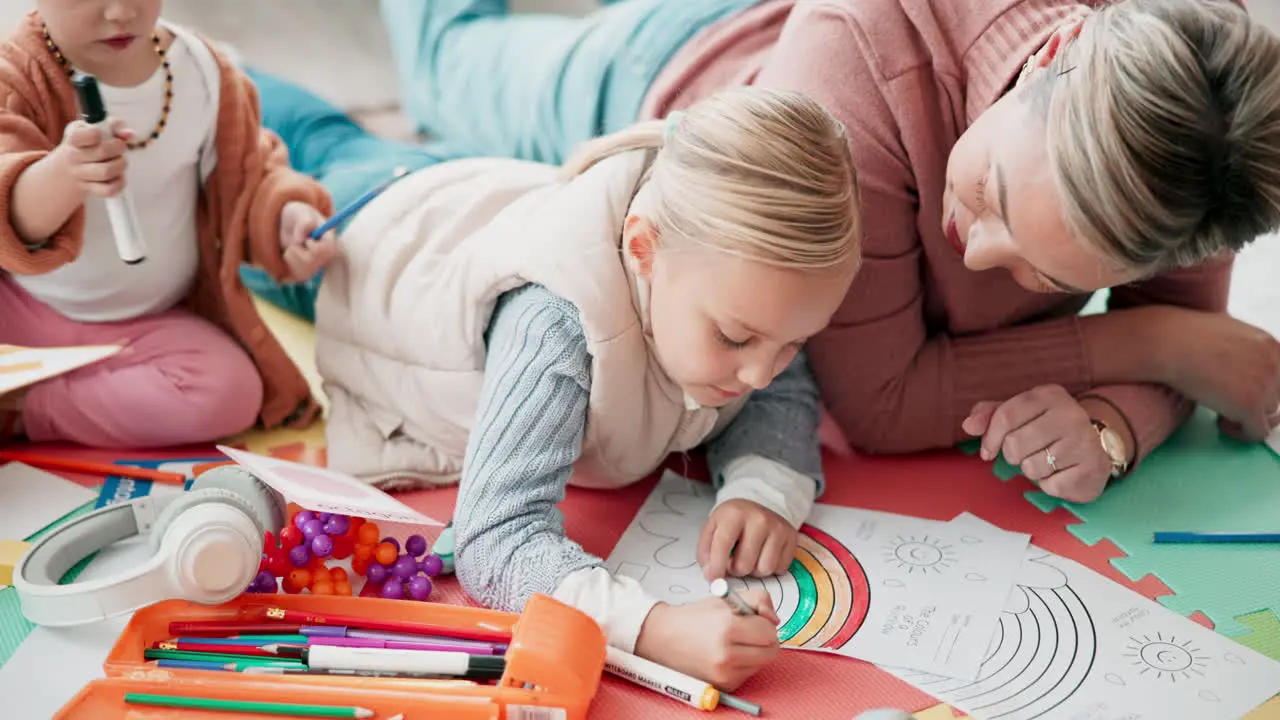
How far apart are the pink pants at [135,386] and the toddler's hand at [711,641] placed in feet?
1.80

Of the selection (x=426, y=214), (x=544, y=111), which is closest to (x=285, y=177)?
(x=426, y=214)

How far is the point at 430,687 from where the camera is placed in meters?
0.79

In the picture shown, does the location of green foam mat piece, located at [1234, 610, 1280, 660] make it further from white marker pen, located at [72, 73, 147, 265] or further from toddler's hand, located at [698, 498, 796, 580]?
white marker pen, located at [72, 73, 147, 265]

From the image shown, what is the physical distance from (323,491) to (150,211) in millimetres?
383

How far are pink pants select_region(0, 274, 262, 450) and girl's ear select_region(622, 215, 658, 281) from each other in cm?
49

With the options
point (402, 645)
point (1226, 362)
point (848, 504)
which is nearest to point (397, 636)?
point (402, 645)

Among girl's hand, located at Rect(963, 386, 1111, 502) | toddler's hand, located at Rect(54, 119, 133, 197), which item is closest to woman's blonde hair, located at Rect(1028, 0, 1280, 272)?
girl's hand, located at Rect(963, 386, 1111, 502)

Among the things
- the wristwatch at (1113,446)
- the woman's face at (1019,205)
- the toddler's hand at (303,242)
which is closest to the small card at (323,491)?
the toddler's hand at (303,242)

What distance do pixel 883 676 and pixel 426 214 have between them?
0.61 metres

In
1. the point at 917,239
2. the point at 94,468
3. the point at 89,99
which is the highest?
the point at 89,99

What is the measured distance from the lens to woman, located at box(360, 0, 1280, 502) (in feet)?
2.61

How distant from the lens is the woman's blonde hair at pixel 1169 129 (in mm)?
785

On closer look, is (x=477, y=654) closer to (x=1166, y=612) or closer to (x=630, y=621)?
(x=630, y=621)

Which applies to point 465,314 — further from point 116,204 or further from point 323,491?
point 116,204
